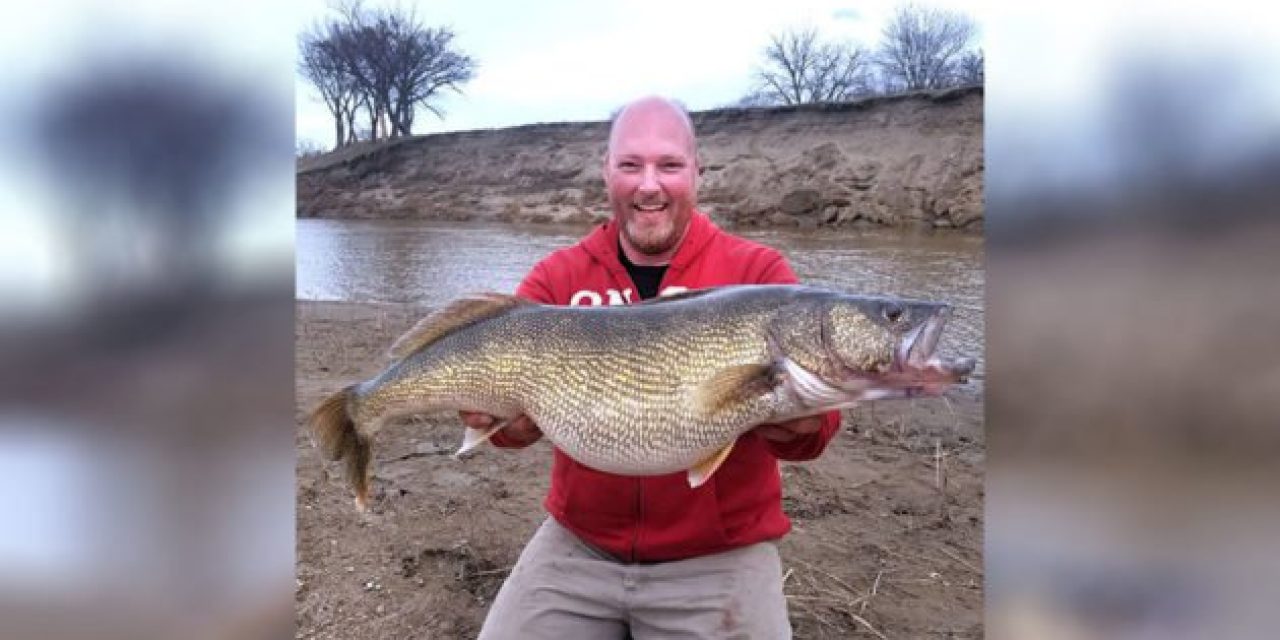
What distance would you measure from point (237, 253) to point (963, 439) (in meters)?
5.50

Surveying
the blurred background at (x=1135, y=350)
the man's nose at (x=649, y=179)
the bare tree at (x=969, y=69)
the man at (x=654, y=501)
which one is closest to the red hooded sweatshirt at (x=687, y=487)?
the man at (x=654, y=501)

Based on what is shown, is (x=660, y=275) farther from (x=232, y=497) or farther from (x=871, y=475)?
(x=871, y=475)

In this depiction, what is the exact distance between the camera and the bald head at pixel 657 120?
3.07 m

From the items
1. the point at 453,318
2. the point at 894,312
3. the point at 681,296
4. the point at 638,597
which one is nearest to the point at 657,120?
the point at 681,296

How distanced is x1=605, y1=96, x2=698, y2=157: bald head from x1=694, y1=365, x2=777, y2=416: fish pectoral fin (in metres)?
1.08

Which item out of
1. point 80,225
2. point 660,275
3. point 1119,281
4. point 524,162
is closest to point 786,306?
point 660,275

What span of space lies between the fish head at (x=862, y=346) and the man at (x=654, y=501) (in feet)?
0.79

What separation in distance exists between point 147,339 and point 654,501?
6.64 ft

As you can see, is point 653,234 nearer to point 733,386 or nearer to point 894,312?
point 733,386

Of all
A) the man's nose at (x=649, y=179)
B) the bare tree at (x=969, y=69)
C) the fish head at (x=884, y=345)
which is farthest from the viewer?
the bare tree at (x=969, y=69)

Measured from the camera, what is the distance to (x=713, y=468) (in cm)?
250

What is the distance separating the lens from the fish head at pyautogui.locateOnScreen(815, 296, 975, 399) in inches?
90.1

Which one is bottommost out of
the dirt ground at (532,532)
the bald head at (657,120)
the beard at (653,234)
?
the dirt ground at (532,532)

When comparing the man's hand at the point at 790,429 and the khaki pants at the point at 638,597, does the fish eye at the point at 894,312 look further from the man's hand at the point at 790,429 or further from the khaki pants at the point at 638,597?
the khaki pants at the point at 638,597
